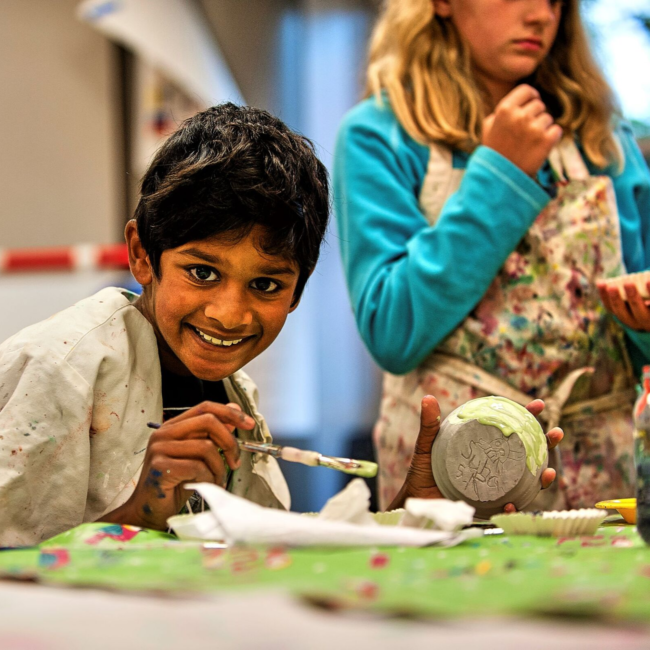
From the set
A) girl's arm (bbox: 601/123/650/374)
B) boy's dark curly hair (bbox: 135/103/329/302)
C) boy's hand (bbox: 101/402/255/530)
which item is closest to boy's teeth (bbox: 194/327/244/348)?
boy's dark curly hair (bbox: 135/103/329/302)

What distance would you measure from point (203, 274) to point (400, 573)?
65cm

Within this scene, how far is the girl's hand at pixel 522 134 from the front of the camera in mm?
1330

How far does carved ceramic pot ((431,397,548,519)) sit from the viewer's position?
93cm

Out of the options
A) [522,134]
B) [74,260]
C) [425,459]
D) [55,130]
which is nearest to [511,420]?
[425,459]

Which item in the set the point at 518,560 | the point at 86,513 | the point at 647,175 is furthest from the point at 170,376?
the point at 647,175

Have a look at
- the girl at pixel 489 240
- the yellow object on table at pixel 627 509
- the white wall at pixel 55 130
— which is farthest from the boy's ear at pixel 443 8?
the white wall at pixel 55 130

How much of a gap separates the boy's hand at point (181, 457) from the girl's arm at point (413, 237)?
51 centimetres

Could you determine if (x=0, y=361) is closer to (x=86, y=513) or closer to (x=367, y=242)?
(x=86, y=513)

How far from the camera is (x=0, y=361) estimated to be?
3.33ft

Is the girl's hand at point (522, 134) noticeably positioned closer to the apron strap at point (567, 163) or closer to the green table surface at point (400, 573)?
the apron strap at point (567, 163)

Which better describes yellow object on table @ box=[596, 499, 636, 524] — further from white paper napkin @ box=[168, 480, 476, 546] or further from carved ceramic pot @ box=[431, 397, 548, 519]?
white paper napkin @ box=[168, 480, 476, 546]

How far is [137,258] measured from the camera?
121 cm

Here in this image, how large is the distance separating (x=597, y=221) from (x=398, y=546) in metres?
0.91

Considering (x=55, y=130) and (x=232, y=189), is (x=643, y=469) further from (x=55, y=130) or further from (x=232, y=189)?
(x=55, y=130)
